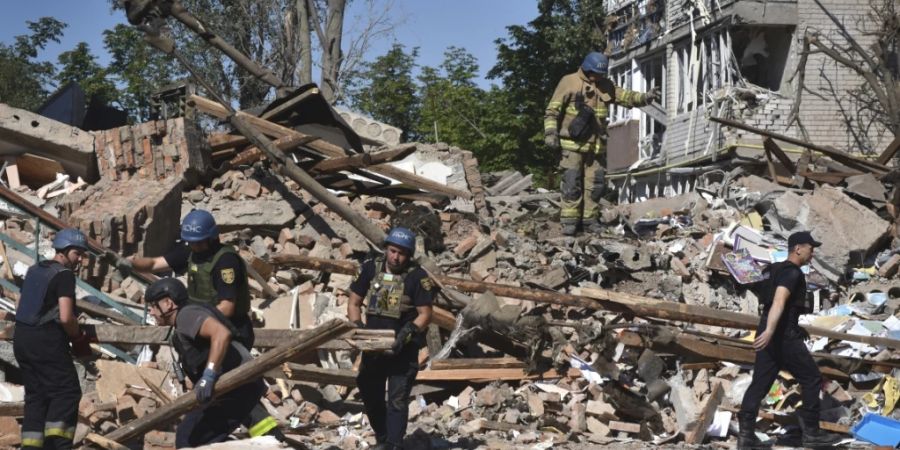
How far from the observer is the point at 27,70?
35.2 m

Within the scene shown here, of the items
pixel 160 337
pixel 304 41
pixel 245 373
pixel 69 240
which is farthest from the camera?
pixel 304 41

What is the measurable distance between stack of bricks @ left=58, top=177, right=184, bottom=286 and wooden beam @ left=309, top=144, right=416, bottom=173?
1.72 meters

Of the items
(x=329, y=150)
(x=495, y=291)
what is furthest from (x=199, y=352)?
(x=329, y=150)

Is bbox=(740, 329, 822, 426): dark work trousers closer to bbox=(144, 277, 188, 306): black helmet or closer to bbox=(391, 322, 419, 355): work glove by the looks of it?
bbox=(391, 322, 419, 355): work glove

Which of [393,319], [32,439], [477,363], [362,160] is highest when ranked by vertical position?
[362,160]

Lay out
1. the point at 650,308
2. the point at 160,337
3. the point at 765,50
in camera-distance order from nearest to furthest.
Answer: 1. the point at 160,337
2. the point at 650,308
3. the point at 765,50

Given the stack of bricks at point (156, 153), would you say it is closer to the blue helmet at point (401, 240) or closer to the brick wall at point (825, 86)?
the blue helmet at point (401, 240)

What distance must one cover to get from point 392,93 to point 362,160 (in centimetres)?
2612

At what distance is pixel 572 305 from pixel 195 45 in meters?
22.5

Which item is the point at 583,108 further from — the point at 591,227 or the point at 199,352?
the point at 199,352

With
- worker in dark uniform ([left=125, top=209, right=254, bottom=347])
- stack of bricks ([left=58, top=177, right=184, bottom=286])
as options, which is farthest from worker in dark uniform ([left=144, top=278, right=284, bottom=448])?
stack of bricks ([left=58, top=177, right=184, bottom=286])

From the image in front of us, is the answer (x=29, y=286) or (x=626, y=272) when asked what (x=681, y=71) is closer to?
(x=626, y=272)

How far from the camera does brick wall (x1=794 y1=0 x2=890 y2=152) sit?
64.4 ft

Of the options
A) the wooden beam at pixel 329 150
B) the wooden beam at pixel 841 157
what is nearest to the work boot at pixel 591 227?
the wooden beam at pixel 329 150
